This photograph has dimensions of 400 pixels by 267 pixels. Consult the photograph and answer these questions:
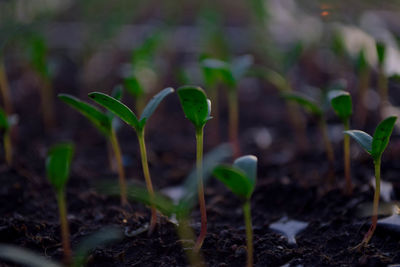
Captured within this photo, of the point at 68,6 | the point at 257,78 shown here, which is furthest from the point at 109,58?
the point at 68,6

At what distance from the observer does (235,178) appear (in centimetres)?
76

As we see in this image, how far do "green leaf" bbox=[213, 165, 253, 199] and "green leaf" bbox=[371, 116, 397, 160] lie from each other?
0.95 ft

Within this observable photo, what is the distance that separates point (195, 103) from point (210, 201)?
0.52m

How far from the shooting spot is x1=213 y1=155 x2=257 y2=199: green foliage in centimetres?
74

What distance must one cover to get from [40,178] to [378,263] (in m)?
0.99

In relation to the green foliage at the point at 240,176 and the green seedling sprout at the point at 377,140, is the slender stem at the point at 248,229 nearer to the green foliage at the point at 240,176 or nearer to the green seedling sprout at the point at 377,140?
the green foliage at the point at 240,176

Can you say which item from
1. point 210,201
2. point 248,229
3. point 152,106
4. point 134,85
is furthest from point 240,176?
point 134,85

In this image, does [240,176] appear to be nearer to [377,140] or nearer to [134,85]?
[377,140]

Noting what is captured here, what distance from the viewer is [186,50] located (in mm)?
3088

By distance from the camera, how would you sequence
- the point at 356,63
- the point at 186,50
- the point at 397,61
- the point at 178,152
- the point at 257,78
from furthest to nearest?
the point at 186,50 < the point at 257,78 < the point at 397,61 < the point at 178,152 < the point at 356,63

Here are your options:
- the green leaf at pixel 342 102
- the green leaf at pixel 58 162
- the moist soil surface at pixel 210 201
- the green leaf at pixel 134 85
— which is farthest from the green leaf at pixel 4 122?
the green leaf at pixel 342 102

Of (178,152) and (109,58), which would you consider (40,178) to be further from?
(109,58)

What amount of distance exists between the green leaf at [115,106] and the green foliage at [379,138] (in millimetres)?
461

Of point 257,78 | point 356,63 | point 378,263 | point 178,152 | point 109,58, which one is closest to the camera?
point 378,263
